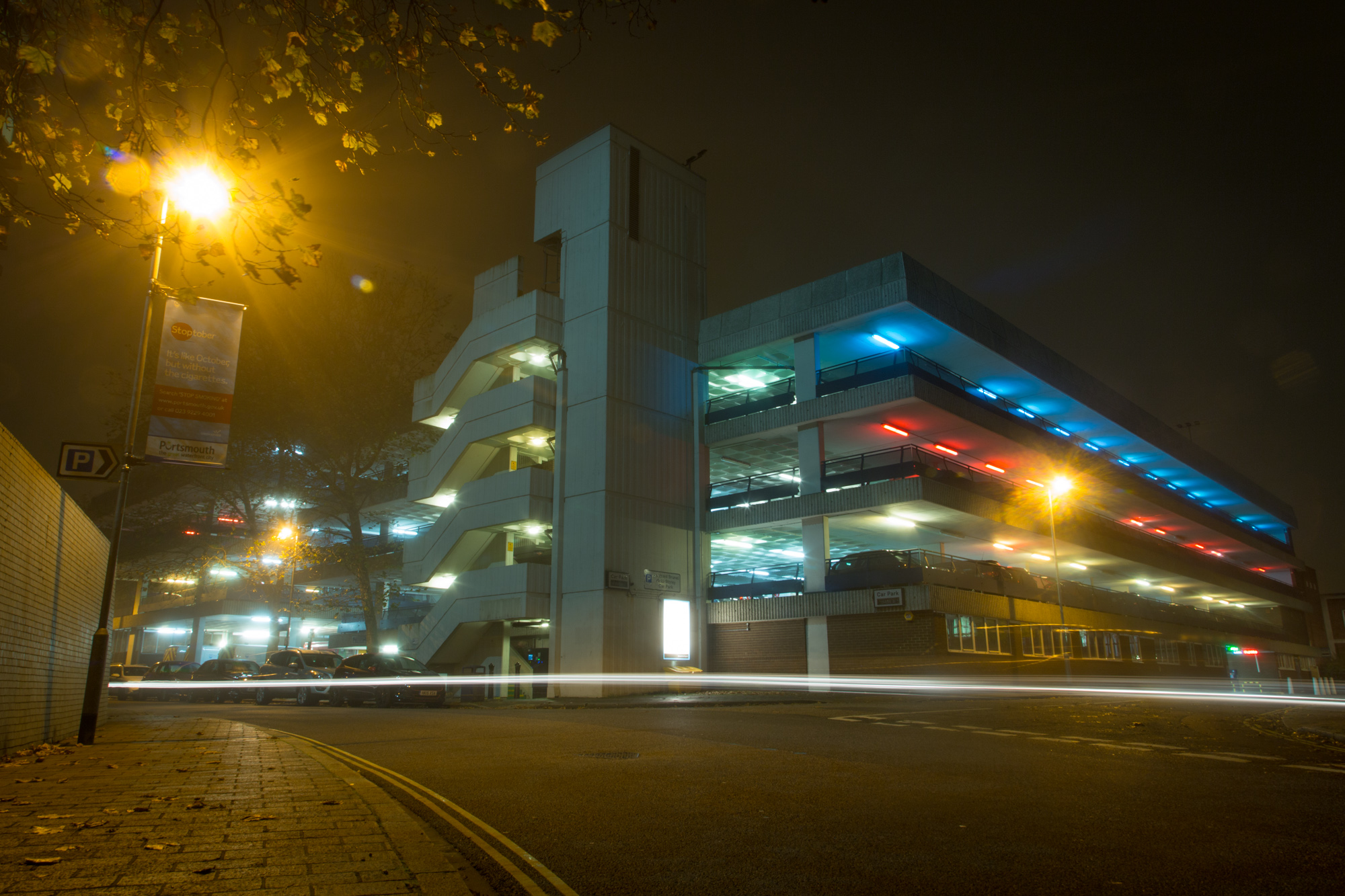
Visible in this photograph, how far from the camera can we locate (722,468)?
4019 cm

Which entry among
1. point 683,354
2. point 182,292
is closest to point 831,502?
point 683,354

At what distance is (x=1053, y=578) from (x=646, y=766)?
3398cm

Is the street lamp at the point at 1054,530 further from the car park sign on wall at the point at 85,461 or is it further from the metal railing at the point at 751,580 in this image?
the car park sign on wall at the point at 85,461

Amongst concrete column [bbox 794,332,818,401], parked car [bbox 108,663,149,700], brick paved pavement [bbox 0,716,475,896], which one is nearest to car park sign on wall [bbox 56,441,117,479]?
brick paved pavement [bbox 0,716,475,896]

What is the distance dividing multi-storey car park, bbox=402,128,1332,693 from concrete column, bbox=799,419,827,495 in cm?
10

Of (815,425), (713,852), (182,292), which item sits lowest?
(713,852)

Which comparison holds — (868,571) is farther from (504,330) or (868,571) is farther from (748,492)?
(504,330)

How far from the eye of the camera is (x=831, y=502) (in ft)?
104

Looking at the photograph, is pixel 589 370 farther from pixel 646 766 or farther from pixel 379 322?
pixel 646 766

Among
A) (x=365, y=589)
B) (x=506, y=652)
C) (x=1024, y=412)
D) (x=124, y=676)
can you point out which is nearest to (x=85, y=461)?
(x=506, y=652)

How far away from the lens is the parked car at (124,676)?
36359mm

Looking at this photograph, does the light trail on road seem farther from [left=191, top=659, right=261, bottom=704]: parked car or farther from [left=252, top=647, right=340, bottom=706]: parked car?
[left=191, top=659, right=261, bottom=704]: parked car

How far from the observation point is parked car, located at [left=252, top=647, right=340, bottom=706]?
27.0 meters

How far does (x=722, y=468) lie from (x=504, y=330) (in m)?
11.8
